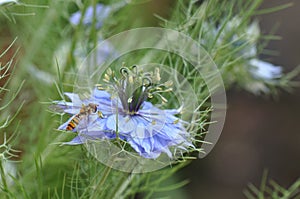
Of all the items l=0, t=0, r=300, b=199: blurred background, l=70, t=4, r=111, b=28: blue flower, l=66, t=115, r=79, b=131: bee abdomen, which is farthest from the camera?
l=0, t=0, r=300, b=199: blurred background

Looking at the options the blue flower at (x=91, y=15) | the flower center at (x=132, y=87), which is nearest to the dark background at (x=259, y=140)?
the blue flower at (x=91, y=15)

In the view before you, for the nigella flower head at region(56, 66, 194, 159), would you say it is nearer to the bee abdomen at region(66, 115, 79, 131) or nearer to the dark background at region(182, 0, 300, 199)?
the bee abdomen at region(66, 115, 79, 131)

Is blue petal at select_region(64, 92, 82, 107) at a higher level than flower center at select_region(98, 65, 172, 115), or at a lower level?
lower

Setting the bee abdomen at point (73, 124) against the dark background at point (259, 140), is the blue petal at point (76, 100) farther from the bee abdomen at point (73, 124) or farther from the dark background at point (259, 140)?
the dark background at point (259, 140)

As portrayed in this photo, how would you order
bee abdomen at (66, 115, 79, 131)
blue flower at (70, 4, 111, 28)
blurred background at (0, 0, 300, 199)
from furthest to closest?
blurred background at (0, 0, 300, 199) → blue flower at (70, 4, 111, 28) → bee abdomen at (66, 115, 79, 131)

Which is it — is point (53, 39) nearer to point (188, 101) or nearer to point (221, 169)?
point (188, 101)

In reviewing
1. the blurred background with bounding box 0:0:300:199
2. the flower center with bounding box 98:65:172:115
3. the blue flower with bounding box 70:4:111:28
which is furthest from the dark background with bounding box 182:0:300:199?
the flower center with bounding box 98:65:172:115

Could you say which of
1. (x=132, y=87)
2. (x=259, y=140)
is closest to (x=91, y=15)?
(x=132, y=87)

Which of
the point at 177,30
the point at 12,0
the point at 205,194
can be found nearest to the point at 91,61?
the point at 177,30
